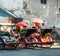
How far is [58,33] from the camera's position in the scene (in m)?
35.8

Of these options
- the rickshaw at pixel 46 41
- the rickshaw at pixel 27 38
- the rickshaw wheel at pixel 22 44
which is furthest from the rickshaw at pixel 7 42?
the rickshaw at pixel 46 41

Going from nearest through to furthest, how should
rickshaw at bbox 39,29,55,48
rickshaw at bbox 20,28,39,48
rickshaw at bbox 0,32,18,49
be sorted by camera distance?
rickshaw at bbox 0,32,18,49 → rickshaw at bbox 20,28,39,48 → rickshaw at bbox 39,29,55,48

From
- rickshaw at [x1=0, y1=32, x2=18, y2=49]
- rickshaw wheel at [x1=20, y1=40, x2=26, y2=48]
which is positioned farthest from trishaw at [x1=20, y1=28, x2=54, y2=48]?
rickshaw at [x1=0, y1=32, x2=18, y2=49]

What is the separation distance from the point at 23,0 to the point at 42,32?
819 centimetres

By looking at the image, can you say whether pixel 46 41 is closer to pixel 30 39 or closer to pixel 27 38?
pixel 30 39

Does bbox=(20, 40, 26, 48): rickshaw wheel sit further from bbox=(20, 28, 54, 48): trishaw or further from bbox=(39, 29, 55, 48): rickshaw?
bbox=(39, 29, 55, 48): rickshaw

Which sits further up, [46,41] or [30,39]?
[30,39]

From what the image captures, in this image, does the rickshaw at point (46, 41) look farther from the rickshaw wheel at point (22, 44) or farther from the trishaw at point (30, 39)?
the rickshaw wheel at point (22, 44)

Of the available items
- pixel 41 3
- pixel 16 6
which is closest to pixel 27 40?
pixel 16 6

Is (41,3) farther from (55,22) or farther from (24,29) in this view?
(24,29)

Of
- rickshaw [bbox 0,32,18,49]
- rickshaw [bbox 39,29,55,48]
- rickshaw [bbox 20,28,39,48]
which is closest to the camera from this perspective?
rickshaw [bbox 0,32,18,49]

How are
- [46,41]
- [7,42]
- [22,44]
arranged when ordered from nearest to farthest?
[7,42] < [22,44] < [46,41]

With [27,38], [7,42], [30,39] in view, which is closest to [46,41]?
[30,39]

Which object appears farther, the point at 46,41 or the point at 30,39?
the point at 46,41
